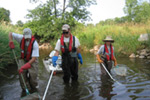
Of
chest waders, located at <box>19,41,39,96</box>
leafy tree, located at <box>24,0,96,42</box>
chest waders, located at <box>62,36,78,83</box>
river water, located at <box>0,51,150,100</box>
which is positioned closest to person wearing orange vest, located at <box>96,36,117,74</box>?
river water, located at <box>0,51,150,100</box>

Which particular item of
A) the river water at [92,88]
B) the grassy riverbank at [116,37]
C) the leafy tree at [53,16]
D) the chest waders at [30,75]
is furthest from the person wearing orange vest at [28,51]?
the leafy tree at [53,16]

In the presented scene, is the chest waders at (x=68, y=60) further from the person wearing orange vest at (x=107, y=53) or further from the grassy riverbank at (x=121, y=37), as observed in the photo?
the grassy riverbank at (x=121, y=37)

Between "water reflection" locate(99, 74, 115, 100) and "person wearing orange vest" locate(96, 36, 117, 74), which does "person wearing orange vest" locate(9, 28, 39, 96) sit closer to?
"water reflection" locate(99, 74, 115, 100)

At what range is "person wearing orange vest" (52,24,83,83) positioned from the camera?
454 cm

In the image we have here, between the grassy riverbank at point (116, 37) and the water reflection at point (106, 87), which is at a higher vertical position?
the grassy riverbank at point (116, 37)

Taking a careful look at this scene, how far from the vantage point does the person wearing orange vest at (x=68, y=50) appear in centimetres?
454

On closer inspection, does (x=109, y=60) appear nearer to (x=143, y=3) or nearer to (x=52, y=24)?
(x=52, y=24)

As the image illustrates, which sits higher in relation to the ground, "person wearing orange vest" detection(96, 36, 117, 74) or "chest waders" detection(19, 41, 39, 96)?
"person wearing orange vest" detection(96, 36, 117, 74)

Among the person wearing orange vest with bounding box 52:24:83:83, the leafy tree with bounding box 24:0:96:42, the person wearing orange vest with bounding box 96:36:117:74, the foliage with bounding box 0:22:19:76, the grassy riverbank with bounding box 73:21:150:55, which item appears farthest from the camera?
the leafy tree with bounding box 24:0:96:42

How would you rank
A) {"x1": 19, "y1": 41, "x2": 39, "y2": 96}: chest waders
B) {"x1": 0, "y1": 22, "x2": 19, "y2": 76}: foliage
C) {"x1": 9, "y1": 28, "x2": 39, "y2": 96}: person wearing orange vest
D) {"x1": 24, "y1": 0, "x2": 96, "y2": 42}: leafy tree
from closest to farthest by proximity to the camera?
{"x1": 9, "y1": 28, "x2": 39, "y2": 96}: person wearing orange vest, {"x1": 19, "y1": 41, "x2": 39, "y2": 96}: chest waders, {"x1": 0, "y1": 22, "x2": 19, "y2": 76}: foliage, {"x1": 24, "y1": 0, "x2": 96, "y2": 42}: leafy tree

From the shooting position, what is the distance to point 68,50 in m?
4.61

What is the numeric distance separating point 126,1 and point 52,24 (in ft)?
71.9

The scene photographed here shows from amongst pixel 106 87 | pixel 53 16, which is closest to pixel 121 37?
pixel 106 87

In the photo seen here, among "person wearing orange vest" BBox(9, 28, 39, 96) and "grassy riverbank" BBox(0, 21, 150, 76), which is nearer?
"person wearing orange vest" BBox(9, 28, 39, 96)
